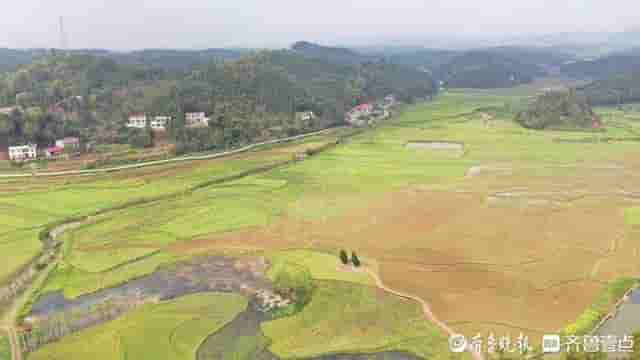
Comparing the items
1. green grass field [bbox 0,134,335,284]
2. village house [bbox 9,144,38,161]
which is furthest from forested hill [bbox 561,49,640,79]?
village house [bbox 9,144,38,161]

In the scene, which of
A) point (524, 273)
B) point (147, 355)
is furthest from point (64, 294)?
point (524, 273)

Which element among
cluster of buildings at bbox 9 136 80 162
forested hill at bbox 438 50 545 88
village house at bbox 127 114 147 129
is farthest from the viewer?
forested hill at bbox 438 50 545 88

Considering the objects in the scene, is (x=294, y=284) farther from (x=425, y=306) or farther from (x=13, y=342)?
(x=13, y=342)

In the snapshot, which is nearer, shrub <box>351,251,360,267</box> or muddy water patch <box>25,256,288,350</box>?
muddy water patch <box>25,256,288,350</box>

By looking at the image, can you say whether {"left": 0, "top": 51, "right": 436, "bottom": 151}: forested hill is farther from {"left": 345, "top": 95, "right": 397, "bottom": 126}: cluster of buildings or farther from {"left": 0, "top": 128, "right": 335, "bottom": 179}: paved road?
{"left": 0, "top": 128, "right": 335, "bottom": 179}: paved road

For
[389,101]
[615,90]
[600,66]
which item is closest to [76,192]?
[389,101]

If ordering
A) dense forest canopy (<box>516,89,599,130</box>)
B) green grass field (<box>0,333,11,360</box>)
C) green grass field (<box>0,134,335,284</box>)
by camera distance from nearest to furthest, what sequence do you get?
green grass field (<box>0,333,11,360</box>) < green grass field (<box>0,134,335,284</box>) < dense forest canopy (<box>516,89,599,130</box>)

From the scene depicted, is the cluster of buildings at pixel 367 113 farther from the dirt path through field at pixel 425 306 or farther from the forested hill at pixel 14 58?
the dirt path through field at pixel 425 306
